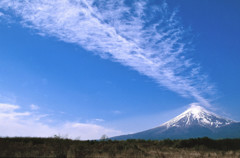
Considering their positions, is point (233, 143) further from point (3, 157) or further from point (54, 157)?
point (3, 157)

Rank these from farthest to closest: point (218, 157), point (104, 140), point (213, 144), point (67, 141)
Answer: point (213, 144)
point (104, 140)
point (67, 141)
point (218, 157)

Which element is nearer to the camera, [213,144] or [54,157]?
[54,157]

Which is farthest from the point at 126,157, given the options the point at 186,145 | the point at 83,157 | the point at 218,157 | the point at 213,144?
the point at 213,144

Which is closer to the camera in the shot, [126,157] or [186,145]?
[126,157]

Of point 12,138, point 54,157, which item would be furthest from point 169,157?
point 12,138

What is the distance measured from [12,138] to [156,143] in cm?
1594

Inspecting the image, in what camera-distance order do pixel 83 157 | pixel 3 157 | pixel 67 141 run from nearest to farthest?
1. pixel 3 157
2. pixel 83 157
3. pixel 67 141

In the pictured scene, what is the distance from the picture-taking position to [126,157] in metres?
14.2

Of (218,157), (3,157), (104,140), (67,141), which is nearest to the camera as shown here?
(3,157)

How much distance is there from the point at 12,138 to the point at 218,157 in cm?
1999

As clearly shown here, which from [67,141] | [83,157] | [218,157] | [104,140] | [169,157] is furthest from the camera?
[104,140]

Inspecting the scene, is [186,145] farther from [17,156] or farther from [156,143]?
[17,156]

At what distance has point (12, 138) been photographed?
73.0ft

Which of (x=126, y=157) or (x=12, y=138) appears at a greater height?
(x=12, y=138)
